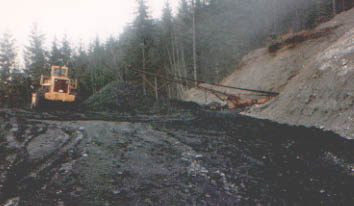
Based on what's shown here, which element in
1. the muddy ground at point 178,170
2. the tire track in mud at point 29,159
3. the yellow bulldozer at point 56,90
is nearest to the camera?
the muddy ground at point 178,170

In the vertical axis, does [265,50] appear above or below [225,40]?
Answer: below

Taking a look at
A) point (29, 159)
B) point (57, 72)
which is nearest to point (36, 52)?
point (57, 72)

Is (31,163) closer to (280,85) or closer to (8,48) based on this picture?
(280,85)

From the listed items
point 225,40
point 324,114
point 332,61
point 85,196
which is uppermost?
point 225,40

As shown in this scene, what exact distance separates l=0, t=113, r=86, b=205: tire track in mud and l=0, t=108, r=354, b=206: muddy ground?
1cm

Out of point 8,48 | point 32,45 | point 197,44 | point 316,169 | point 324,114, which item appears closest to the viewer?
point 316,169

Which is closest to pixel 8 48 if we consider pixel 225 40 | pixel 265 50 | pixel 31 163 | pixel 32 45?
pixel 32 45

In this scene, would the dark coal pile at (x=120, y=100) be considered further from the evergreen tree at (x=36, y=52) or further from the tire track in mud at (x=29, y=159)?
the evergreen tree at (x=36, y=52)

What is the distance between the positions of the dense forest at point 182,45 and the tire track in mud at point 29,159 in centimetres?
1409

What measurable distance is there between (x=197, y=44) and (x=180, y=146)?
103ft

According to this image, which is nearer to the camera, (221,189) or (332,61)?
(221,189)

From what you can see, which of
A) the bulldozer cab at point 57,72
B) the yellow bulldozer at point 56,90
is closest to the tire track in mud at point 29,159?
the yellow bulldozer at point 56,90

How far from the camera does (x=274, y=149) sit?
5.25 metres

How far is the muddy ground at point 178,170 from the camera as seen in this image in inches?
112
